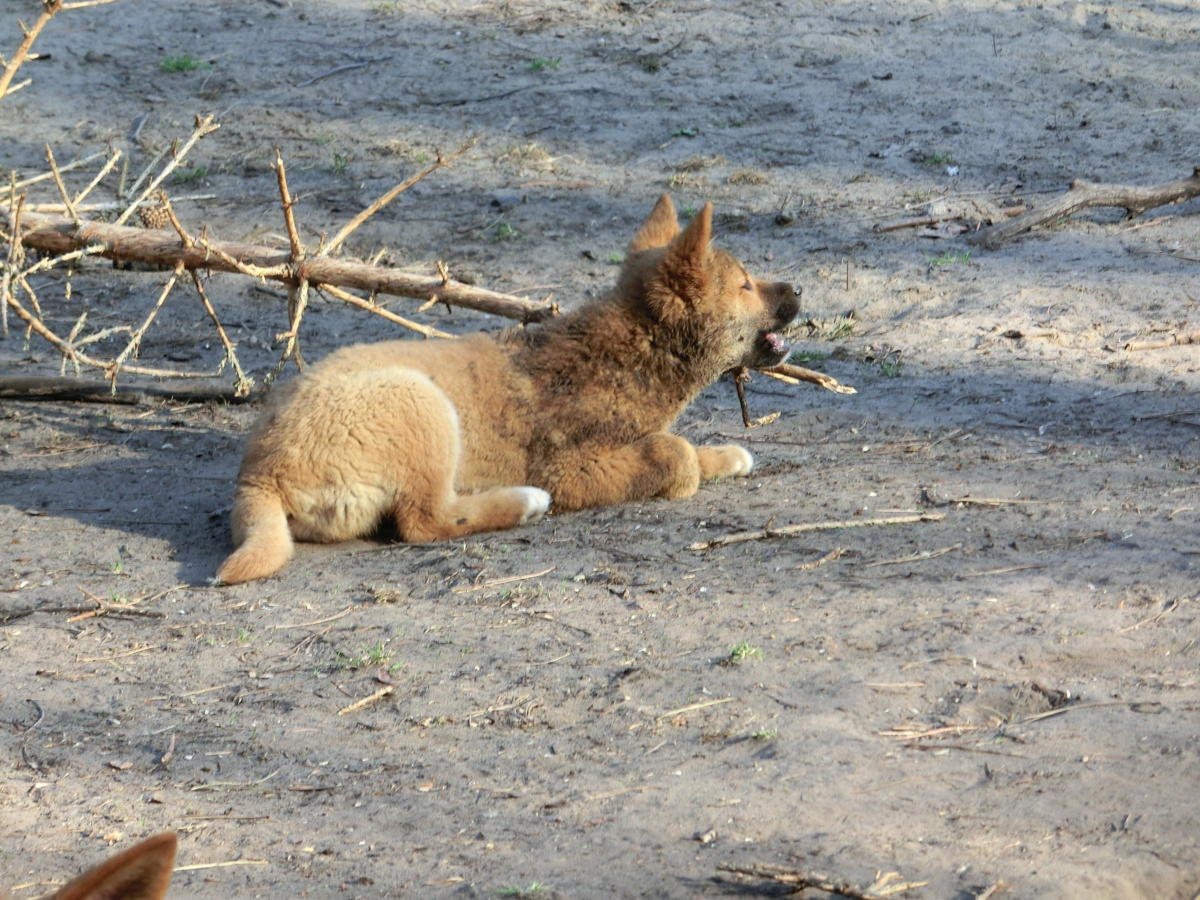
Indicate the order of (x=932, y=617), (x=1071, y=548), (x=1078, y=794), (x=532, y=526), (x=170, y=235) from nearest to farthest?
(x=1078, y=794) < (x=932, y=617) < (x=1071, y=548) < (x=532, y=526) < (x=170, y=235)

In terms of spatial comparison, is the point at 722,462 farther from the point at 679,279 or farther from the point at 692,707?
the point at 692,707

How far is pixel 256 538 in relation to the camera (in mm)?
5379

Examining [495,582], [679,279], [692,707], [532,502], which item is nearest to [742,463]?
[679,279]

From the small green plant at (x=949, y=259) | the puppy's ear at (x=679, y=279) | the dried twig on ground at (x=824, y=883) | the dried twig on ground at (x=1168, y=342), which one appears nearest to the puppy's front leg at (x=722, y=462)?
the puppy's ear at (x=679, y=279)

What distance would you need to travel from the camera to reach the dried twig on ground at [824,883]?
2.92 metres

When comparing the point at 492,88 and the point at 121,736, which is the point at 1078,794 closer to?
the point at 121,736

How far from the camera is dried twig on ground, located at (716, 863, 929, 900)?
2.92m

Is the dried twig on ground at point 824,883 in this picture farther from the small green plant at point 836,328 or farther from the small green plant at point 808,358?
the small green plant at point 836,328

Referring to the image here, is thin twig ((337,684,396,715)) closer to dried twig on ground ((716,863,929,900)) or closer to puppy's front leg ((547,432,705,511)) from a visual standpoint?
dried twig on ground ((716,863,929,900))

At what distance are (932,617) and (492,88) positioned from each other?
9.50 metres

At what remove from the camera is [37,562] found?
5.62m

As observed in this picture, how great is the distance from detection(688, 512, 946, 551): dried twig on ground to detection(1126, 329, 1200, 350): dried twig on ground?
2.80m

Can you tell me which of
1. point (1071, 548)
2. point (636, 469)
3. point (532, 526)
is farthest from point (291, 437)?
point (1071, 548)

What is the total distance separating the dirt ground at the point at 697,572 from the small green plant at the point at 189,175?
22cm
